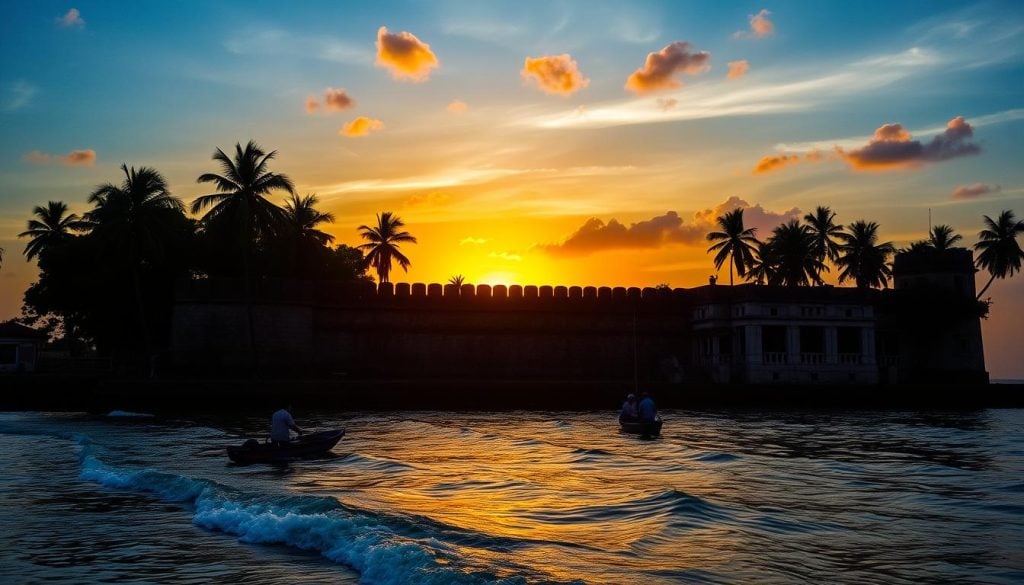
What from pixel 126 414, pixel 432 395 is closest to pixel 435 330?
pixel 432 395

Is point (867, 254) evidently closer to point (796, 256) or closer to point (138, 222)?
point (796, 256)

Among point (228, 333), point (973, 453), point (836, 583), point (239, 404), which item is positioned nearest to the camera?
point (836, 583)

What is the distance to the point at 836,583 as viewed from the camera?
9266mm

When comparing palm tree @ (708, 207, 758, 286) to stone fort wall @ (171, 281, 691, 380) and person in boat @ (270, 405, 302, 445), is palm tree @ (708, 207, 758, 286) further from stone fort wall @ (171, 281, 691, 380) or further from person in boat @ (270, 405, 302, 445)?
person in boat @ (270, 405, 302, 445)

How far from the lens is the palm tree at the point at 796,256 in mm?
64125

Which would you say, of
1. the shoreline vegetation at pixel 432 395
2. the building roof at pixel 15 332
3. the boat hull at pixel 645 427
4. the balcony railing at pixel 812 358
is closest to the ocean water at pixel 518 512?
the boat hull at pixel 645 427

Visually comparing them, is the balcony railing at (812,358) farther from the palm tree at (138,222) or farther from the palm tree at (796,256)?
the palm tree at (138,222)

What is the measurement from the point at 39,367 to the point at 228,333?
11831mm

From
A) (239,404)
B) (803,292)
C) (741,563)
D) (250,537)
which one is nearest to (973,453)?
(741,563)

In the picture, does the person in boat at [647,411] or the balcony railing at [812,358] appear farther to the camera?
the balcony railing at [812,358]

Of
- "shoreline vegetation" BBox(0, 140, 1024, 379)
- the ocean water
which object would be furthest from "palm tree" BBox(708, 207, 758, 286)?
the ocean water

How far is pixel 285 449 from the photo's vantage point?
20.5m

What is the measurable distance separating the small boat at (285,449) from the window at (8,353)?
38.6 metres

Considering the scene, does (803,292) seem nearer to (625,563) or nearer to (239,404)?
(239,404)
